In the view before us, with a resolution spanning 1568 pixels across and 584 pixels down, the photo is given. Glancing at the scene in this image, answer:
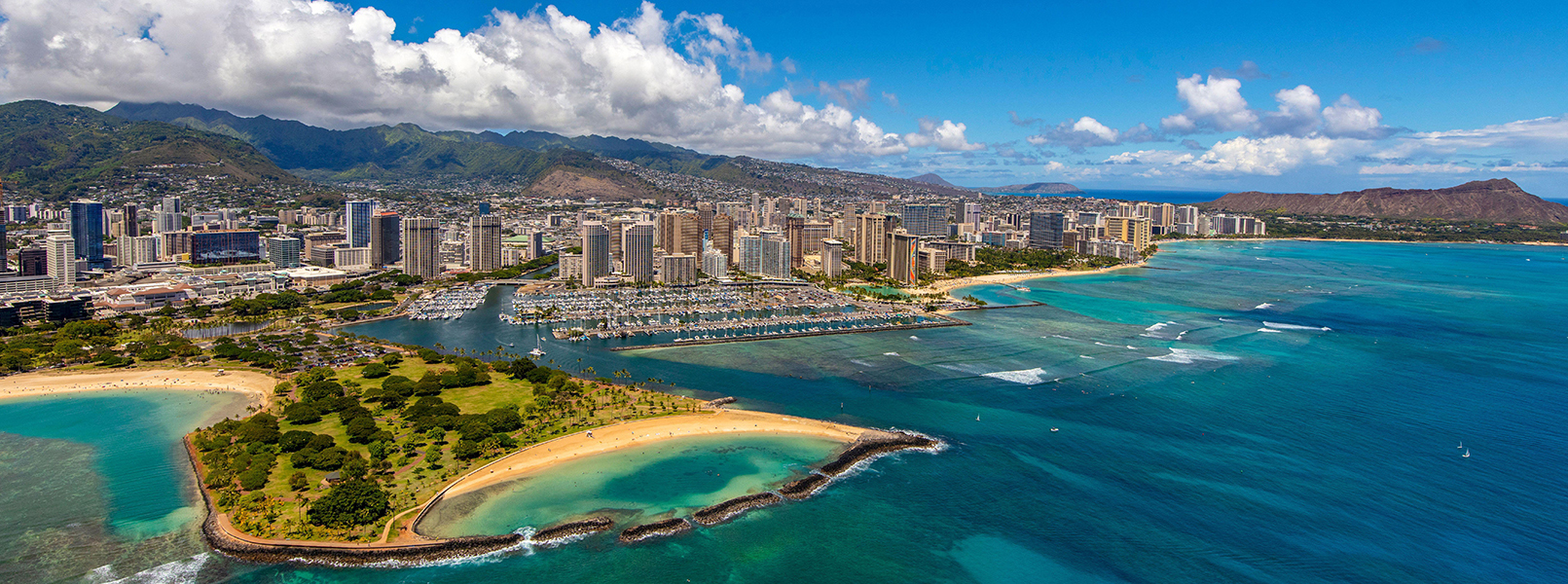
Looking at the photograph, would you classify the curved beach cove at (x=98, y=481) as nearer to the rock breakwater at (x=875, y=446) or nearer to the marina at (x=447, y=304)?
the rock breakwater at (x=875, y=446)

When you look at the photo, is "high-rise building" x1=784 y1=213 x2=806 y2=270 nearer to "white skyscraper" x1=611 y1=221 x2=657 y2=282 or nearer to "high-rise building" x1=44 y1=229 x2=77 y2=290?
"white skyscraper" x1=611 y1=221 x2=657 y2=282

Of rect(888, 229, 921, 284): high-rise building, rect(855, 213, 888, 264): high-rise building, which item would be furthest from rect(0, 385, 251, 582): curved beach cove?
rect(855, 213, 888, 264): high-rise building

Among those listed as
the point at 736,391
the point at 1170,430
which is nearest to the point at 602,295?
the point at 736,391

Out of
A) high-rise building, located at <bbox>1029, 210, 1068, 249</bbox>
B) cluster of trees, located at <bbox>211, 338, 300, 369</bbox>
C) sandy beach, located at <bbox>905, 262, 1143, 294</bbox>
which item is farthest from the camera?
high-rise building, located at <bbox>1029, 210, 1068, 249</bbox>

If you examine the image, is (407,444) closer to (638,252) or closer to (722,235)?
(638,252)

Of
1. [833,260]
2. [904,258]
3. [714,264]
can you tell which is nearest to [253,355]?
[714,264]

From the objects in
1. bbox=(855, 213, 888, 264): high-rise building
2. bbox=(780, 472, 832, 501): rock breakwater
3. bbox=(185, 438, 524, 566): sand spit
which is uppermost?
bbox=(855, 213, 888, 264): high-rise building
